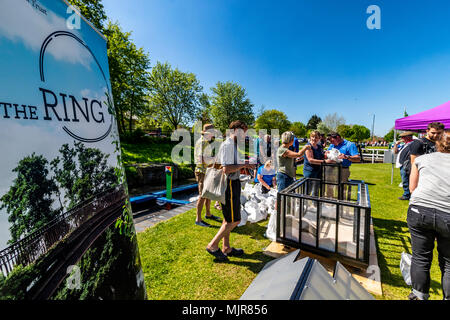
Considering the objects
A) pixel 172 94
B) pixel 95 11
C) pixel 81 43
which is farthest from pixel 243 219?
pixel 172 94

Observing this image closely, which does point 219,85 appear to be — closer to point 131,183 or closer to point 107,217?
point 131,183

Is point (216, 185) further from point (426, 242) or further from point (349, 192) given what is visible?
point (349, 192)

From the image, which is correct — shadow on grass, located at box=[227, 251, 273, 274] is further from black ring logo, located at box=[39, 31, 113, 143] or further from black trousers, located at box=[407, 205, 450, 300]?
black ring logo, located at box=[39, 31, 113, 143]

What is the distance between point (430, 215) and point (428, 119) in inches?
170

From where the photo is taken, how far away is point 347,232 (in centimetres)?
242

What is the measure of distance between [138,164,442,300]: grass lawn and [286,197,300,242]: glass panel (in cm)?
53

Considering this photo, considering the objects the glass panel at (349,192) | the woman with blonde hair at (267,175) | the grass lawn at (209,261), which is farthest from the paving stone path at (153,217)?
the glass panel at (349,192)

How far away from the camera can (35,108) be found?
0.77 m

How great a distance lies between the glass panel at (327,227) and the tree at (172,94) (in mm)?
28981

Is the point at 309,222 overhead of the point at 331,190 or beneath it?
beneath

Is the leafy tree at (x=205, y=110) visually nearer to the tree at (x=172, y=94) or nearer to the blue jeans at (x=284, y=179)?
the tree at (x=172, y=94)

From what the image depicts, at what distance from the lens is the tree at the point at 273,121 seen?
4231 centimetres

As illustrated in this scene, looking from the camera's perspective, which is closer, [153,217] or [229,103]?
[153,217]
